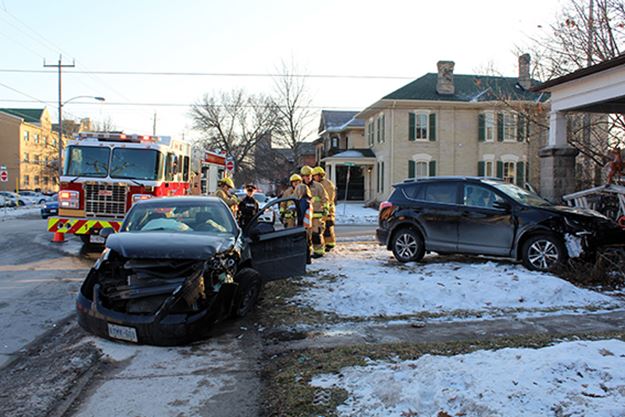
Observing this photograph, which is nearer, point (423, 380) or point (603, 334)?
point (423, 380)

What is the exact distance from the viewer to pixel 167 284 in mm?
5504

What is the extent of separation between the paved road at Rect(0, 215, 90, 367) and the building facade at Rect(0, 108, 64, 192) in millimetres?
53379

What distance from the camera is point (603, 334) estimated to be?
222 inches

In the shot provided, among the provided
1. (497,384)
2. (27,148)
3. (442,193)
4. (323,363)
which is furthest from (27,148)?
(497,384)

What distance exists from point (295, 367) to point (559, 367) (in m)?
2.17

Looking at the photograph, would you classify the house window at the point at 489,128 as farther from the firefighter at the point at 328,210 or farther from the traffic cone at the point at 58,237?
the traffic cone at the point at 58,237

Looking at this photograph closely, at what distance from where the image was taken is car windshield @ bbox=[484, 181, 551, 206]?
9.37m

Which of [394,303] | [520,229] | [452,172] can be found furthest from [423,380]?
[452,172]

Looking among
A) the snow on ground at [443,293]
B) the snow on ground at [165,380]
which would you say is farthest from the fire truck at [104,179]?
the snow on ground at [165,380]

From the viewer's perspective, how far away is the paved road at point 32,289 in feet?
20.5

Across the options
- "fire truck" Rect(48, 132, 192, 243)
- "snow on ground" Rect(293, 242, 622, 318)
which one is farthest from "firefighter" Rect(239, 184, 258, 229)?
"snow on ground" Rect(293, 242, 622, 318)

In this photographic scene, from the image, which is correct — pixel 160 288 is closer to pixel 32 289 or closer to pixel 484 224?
pixel 32 289

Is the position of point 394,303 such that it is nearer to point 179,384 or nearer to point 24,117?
point 179,384

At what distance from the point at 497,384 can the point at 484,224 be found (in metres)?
6.22
